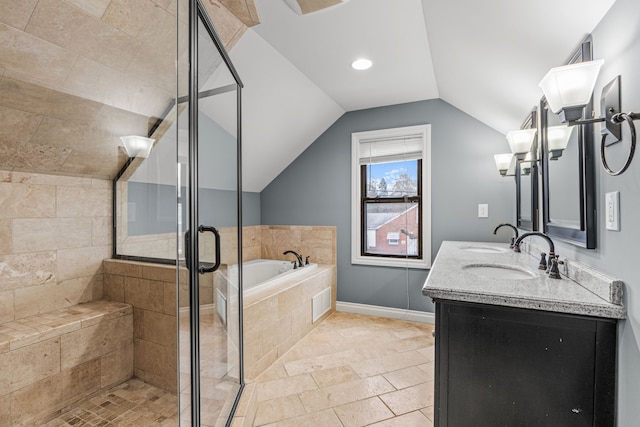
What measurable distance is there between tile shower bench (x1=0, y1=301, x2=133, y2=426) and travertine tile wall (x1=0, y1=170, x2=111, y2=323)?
106 mm

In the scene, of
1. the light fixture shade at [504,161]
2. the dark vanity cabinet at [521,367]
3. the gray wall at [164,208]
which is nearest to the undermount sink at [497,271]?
the dark vanity cabinet at [521,367]

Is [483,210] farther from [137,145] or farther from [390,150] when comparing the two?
[137,145]

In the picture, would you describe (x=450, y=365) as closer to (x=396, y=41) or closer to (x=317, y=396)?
(x=317, y=396)

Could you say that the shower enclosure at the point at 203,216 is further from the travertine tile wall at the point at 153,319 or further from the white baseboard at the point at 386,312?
the white baseboard at the point at 386,312

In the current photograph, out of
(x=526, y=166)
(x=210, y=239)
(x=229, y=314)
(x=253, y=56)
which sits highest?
(x=253, y=56)

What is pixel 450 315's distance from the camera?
1.20 meters

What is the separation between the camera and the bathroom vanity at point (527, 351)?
1.02 meters

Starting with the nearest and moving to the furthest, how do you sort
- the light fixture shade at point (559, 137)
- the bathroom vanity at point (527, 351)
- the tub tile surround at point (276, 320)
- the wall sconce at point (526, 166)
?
the bathroom vanity at point (527, 351) → the light fixture shade at point (559, 137) → the wall sconce at point (526, 166) → the tub tile surround at point (276, 320)

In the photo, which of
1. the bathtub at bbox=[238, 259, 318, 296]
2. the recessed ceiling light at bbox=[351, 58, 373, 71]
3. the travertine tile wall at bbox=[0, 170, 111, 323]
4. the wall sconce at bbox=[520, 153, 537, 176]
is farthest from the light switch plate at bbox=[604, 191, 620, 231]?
the travertine tile wall at bbox=[0, 170, 111, 323]

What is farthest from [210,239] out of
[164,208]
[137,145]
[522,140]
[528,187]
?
[528,187]

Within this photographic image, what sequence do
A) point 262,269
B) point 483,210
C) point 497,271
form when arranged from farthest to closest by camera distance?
point 262,269, point 483,210, point 497,271

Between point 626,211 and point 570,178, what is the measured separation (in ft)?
1.59

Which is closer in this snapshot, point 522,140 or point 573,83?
point 573,83

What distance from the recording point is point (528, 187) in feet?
7.54
